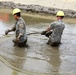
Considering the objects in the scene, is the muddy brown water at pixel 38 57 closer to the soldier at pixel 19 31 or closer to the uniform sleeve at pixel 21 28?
the soldier at pixel 19 31

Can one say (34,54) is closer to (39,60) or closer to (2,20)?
(39,60)

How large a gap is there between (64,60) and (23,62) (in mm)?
1283

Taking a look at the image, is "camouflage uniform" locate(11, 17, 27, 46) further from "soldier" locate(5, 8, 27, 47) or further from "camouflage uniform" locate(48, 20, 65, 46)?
"camouflage uniform" locate(48, 20, 65, 46)

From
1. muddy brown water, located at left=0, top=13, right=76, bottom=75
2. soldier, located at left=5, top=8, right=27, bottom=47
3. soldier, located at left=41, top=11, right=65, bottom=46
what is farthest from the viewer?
soldier, located at left=41, top=11, right=65, bottom=46

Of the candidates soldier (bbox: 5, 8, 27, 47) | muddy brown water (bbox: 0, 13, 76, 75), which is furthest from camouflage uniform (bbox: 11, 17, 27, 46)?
muddy brown water (bbox: 0, 13, 76, 75)

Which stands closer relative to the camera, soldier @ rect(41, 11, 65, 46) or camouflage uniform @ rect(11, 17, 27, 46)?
camouflage uniform @ rect(11, 17, 27, 46)

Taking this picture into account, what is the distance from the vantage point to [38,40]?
409 inches

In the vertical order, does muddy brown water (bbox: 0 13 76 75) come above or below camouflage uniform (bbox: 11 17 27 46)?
below

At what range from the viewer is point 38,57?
862 centimetres

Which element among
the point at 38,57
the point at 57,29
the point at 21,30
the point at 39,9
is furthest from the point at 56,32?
the point at 39,9

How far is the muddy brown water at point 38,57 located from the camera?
7637 millimetres

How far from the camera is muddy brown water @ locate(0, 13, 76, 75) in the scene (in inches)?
301

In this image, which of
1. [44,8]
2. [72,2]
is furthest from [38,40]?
[72,2]

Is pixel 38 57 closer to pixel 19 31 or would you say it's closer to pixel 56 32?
pixel 19 31
